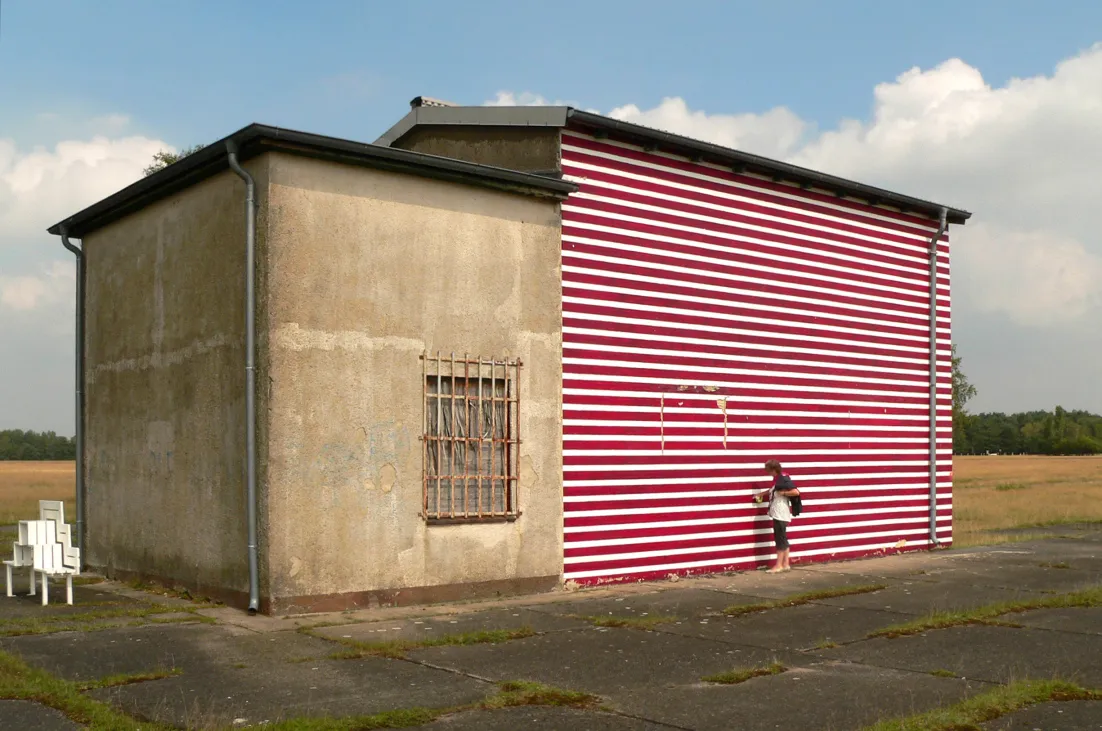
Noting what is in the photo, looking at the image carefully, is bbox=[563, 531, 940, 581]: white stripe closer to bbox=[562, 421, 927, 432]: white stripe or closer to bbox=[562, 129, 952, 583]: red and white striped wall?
bbox=[562, 129, 952, 583]: red and white striped wall

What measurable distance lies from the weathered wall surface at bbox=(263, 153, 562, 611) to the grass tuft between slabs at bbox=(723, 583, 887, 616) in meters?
2.30

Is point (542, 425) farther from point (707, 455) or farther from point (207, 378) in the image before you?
point (207, 378)

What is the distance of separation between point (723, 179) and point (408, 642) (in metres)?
8.14

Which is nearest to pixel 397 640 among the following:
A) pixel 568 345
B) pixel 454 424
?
pixel 454 424

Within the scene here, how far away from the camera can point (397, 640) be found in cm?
902

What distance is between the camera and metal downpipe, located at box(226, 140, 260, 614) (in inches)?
404

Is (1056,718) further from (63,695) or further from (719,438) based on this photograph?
(719,438)

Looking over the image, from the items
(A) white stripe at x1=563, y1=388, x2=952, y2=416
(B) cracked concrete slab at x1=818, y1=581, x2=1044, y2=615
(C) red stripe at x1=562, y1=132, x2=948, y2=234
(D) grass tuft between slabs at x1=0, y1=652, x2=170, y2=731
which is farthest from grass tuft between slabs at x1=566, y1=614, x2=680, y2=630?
(C) red stripe at x1=562, y1=132, x2=948, y2=234

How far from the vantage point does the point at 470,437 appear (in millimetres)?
11633

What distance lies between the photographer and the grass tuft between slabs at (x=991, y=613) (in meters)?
9.78

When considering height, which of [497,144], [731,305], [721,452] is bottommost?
[721,452]

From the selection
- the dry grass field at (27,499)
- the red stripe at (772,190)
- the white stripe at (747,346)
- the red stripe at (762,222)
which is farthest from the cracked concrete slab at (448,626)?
the dry grass field at (27,499)

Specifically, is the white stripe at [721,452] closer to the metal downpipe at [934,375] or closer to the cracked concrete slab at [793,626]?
the metal downpipe at [934,375]

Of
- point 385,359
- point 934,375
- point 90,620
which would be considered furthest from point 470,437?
point 934,375
